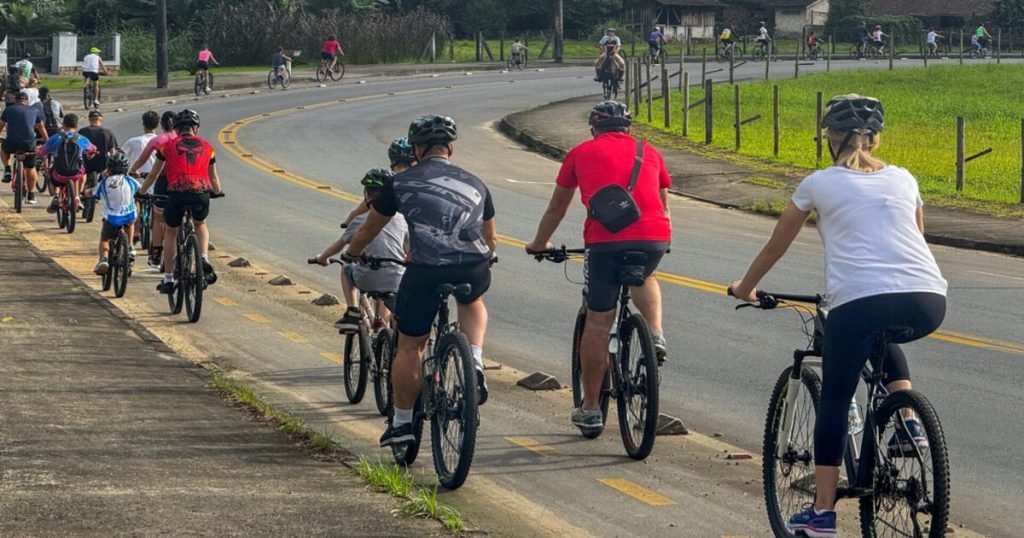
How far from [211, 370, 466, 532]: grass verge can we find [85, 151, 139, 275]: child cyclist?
231 inches

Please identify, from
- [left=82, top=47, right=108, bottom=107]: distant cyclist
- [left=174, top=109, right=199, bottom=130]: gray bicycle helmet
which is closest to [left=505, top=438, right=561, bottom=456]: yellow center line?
[left=174, top=109, right=199, bottom=130]: gray bicycle helmet

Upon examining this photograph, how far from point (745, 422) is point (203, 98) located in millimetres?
40615

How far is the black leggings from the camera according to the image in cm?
599

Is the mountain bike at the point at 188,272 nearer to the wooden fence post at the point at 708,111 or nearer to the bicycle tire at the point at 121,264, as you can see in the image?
the bicycle tire at the point at 121,264

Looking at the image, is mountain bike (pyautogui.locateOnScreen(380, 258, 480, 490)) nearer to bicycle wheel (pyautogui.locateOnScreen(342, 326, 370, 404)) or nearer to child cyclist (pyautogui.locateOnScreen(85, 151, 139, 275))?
bicycle wheel (pyautogui.locateOnScreen(342, 326, 370, 404))

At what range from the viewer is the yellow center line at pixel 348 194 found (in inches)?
517

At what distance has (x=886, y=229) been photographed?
6090 millimetres

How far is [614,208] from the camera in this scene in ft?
28.5

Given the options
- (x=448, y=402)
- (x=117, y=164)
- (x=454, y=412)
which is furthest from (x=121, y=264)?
(x=454, y=412)

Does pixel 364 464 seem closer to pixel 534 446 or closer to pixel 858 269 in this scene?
pixel 534 446

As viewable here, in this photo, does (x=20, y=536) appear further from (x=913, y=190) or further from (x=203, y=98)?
(x=203, y=98)

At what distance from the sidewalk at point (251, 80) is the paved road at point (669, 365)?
70.7 ft

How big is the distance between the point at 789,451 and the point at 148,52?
201ft

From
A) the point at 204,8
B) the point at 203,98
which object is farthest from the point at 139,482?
the point at 204,8
